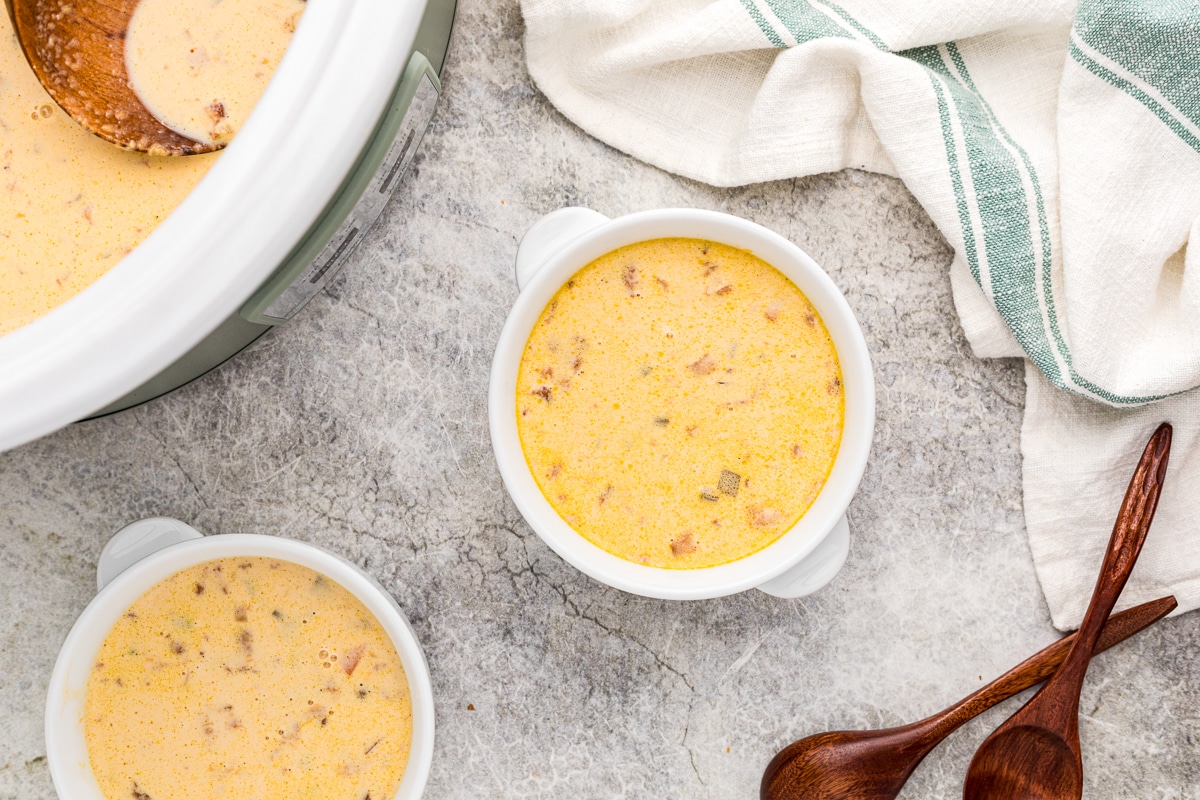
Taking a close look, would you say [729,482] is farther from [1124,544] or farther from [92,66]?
[92,66]

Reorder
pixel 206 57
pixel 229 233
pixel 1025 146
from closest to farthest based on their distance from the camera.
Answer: pixel 229 233
pixel 206 57
pixel 1025 146

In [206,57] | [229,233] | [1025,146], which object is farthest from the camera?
[1025,146]

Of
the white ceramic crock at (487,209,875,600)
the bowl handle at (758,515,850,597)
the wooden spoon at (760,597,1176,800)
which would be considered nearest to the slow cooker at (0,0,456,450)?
the white ceramic crock at (487,209,875,600)

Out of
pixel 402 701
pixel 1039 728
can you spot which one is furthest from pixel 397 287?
pixel 1039 728

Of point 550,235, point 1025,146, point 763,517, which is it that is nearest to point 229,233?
point 550,235

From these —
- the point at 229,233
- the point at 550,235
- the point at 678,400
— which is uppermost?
the point at 229,233

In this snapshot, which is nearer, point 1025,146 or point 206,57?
point 206,57

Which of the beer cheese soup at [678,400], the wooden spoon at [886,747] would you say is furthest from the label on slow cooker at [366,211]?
the wooden spoon at [886,747]
